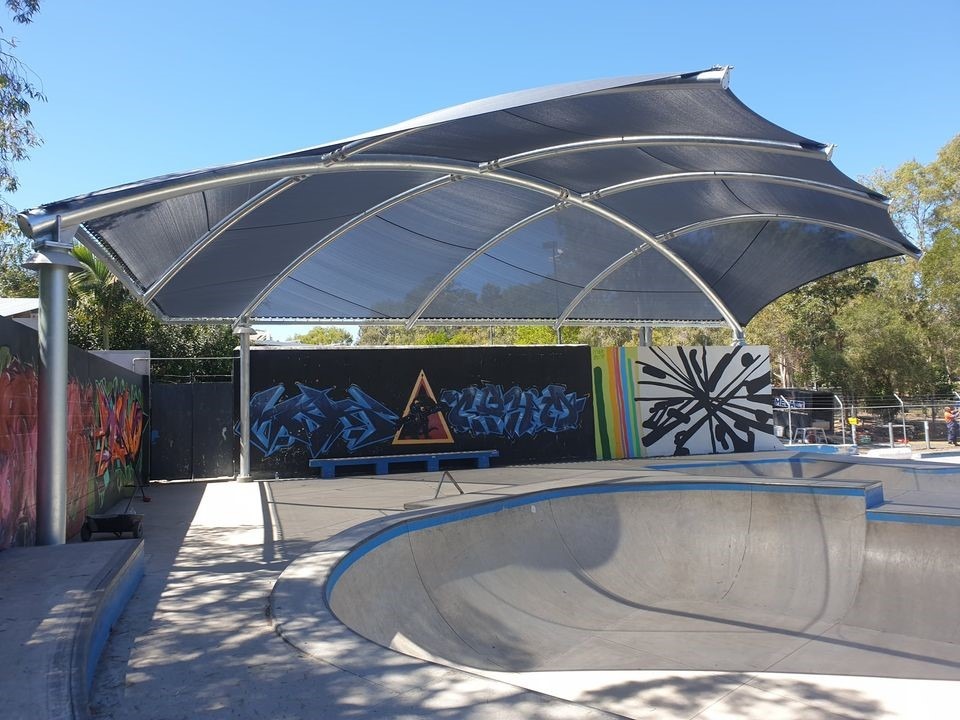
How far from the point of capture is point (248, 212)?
12.0 metres

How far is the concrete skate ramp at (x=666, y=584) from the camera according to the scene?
7.36 meters

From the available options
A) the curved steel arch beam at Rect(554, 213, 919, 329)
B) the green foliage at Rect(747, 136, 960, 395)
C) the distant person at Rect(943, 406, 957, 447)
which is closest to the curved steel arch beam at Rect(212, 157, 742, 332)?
the curved steel arch beam at Rect(554, 213, 919, 329)

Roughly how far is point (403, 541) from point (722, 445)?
15256mm

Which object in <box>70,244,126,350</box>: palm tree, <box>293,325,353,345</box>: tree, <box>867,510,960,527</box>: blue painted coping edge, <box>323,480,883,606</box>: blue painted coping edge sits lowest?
<box>867,510,960,527</box>: blue painted coping edge

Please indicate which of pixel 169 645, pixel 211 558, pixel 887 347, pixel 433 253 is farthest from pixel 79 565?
pixel 887 347

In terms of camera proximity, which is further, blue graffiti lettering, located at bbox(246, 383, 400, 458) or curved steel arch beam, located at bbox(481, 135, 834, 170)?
blue graffiti lettering, located at bbox(246, 383, 400, 458)

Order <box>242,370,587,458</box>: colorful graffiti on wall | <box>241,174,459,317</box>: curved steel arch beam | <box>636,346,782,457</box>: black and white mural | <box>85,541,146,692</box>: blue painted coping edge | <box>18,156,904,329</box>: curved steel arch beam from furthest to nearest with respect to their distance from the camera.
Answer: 1. <box>636,346,782,457</box>: black and white mural
2. <box>242,370,587,458</box>: colorful graffiti on wall
3. <box>241,174,459,317</box>: curved steel arch beam
4. <box>18,156,904,329</box>: curved steel arch beam
5. <box>85,541,146,692</box>: blue painted coping edge

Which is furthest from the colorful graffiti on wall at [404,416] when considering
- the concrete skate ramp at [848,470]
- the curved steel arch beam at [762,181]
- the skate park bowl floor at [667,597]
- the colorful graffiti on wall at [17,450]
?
the colorful graffiti on wall at [17,450]

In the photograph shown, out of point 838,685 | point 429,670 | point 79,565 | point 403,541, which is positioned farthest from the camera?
point 403,541

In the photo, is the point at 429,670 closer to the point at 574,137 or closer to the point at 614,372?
the point at 574,137

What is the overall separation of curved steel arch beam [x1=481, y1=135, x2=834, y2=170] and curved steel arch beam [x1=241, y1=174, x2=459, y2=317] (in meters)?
1.40

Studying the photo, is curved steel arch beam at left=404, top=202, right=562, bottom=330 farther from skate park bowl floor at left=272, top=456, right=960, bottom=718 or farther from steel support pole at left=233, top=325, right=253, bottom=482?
skate park bowl floor at left=272, top=456, right=960, bottom=718

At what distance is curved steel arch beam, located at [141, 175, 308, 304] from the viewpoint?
37.3ft

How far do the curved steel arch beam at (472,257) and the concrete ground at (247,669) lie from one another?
798 centimetres
